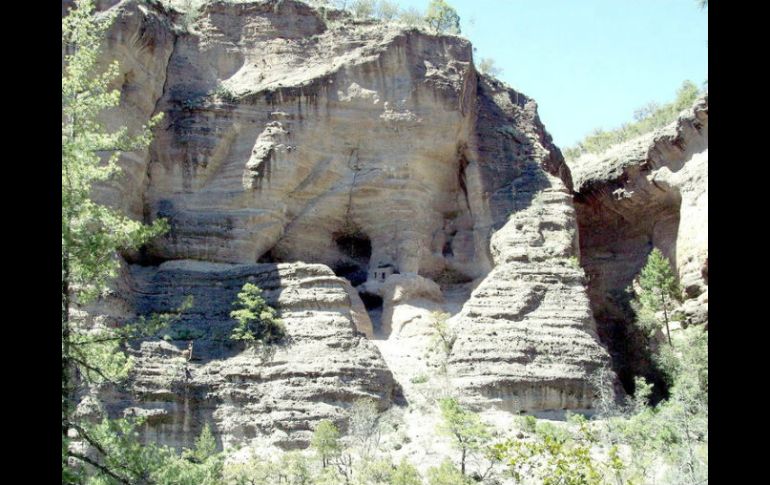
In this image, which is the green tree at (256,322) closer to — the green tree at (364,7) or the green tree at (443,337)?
the green tree at (443,337)

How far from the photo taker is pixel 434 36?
105 feet

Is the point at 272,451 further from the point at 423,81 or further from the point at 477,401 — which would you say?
the point at 423,81

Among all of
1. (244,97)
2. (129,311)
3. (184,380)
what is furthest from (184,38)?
(184,380)

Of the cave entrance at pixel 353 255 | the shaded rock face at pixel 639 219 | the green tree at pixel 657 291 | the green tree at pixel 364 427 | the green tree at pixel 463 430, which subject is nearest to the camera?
the green tree at pixel 463 430

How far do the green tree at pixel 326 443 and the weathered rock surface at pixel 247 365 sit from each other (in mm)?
1395

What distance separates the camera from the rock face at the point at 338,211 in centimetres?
2550

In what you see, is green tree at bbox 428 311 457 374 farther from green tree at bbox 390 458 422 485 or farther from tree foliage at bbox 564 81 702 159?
tree foliage at bbox 564 81 702 159

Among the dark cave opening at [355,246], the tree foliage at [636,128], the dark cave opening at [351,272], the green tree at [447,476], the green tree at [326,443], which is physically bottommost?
the green tree at [447,476]

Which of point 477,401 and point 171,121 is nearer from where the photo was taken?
point 477,401

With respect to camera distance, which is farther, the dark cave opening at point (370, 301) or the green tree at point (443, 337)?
the dark cave opening at point (370, 301)

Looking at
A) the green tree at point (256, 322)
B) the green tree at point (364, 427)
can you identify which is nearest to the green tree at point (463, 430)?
the green tree at point (364, 427)

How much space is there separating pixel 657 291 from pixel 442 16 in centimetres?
1085
